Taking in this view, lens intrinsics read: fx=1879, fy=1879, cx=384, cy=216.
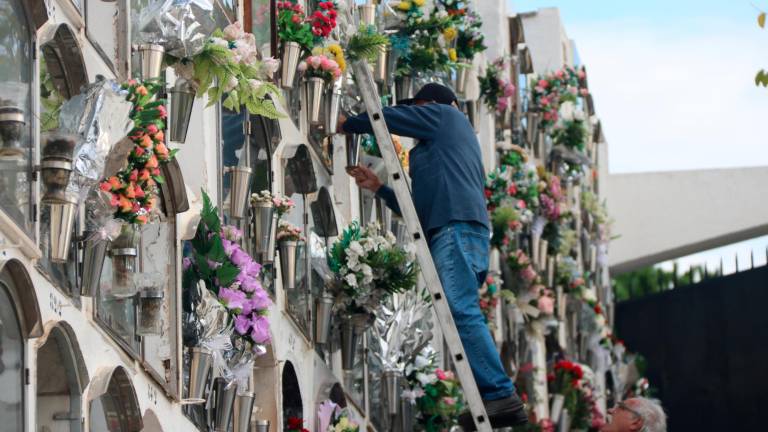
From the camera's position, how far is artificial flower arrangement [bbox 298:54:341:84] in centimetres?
1361

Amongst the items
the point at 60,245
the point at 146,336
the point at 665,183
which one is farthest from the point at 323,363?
the point at 665,183

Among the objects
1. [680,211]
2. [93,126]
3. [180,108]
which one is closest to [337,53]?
[180,108]

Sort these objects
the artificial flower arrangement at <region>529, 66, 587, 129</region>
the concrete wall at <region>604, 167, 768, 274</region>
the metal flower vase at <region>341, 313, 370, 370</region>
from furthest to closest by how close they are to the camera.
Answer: the concrete wall at <region>604, 167, 768, 274</region> < the artificial flower arrangement at <region>529, 66, 587, 129</region> < the metal flower vase at <region>341, 313, 370, 370</region>

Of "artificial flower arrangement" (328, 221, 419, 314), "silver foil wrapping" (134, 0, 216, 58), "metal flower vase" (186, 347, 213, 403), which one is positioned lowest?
"metal flower vase" (186, 347, 213, 403)

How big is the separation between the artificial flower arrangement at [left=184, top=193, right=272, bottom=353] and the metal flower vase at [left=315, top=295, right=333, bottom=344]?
2.94m

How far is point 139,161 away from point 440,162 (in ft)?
11.5

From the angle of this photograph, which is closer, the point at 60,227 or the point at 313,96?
the point at 60,227

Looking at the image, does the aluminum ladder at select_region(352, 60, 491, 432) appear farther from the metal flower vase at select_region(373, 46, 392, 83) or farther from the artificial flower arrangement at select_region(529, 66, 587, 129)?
the artificial flower arrangement at select_region(529, 66, 587, 129)

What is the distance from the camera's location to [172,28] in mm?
10039

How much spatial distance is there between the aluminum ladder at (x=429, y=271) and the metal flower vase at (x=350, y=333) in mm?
3647

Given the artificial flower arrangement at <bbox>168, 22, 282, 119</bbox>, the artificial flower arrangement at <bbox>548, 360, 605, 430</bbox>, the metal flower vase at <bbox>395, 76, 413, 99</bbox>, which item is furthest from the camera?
the artificial flower arrangement at <bbox>548, 360, 605, 430</bbox>

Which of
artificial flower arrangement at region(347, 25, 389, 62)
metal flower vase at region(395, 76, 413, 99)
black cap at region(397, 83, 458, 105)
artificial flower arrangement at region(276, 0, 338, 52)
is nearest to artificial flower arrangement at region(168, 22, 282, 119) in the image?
black cap at region(397, 83, 458, 105)

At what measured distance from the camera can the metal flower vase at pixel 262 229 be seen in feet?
40.4

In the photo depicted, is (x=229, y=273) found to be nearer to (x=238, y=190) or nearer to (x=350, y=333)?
(x=238, y=190)
